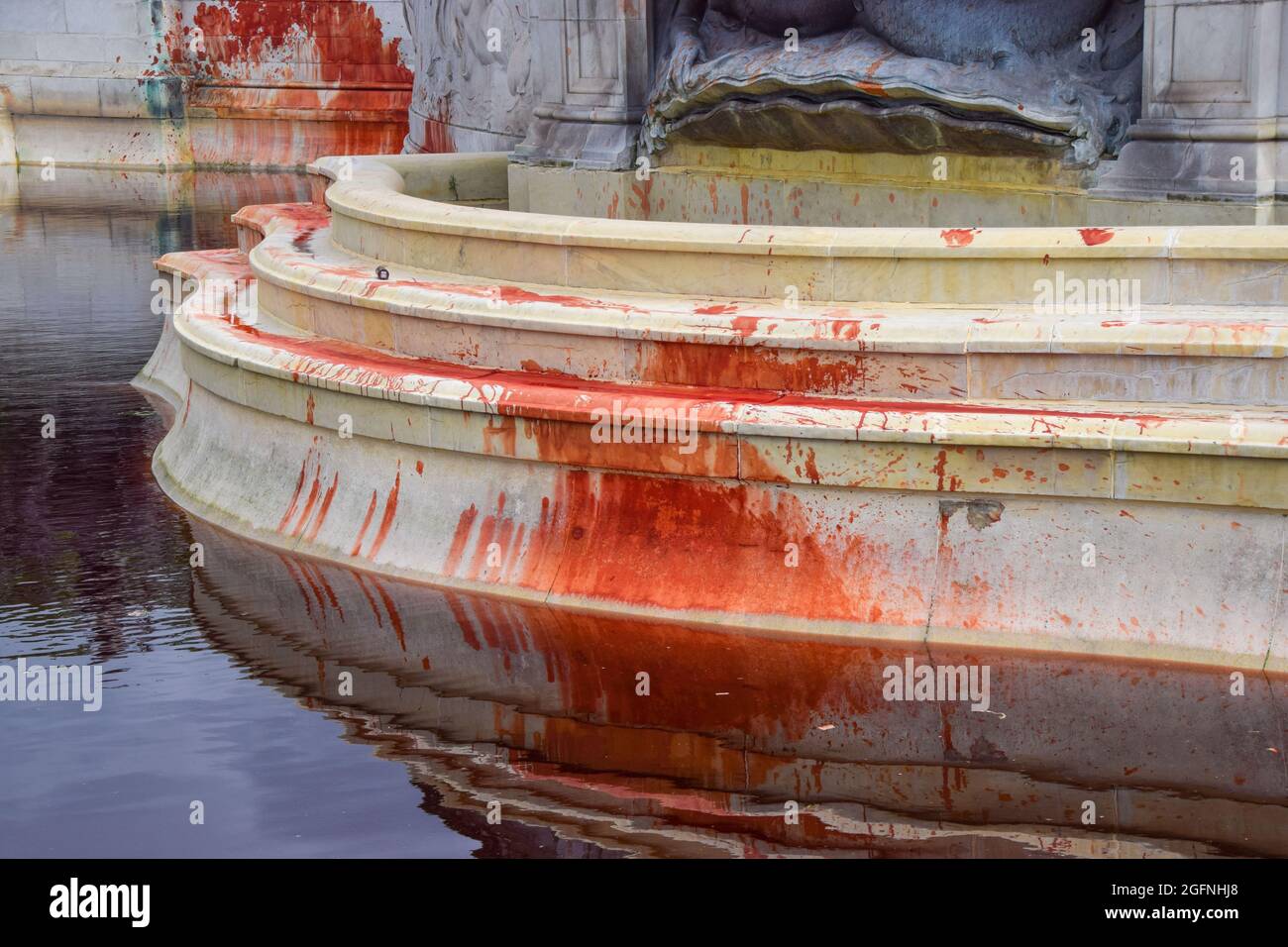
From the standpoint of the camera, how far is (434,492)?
770 cm

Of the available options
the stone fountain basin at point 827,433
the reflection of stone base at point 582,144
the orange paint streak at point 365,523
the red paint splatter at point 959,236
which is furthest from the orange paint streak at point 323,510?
the reflection of stone base at point 582,144

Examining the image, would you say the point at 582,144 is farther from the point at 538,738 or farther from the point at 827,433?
the point at 538,738

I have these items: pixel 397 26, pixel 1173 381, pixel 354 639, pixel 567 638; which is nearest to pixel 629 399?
pixel 567 638

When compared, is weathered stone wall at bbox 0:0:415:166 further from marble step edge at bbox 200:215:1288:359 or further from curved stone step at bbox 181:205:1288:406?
curved stone step at bbox 181:205:1288:406

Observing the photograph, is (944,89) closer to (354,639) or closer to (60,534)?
(354,639)

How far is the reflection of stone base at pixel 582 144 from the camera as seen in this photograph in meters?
10.8

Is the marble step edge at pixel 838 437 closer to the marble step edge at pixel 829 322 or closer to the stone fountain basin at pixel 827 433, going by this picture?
the stone fountain basin at pixel 827 433

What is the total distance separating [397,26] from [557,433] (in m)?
20.0

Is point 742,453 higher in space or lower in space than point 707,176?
lower

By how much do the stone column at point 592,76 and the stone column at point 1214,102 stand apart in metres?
3.30

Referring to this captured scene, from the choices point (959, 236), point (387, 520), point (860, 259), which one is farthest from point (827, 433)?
point (387, 520)

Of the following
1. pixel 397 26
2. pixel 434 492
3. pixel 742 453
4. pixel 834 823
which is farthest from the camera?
pixel 397 26

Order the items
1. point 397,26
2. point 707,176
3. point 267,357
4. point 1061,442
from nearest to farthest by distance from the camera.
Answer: point 1061,442
point 267,357
point 707,176
point 397,26

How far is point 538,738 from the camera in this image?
6.23m
